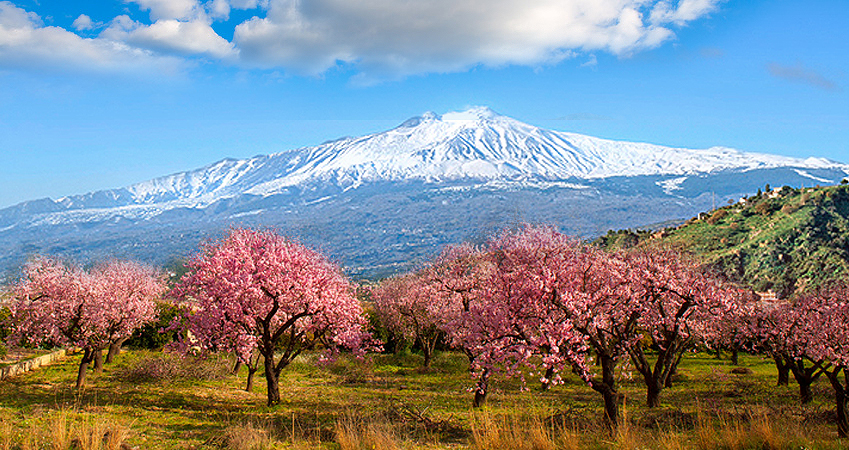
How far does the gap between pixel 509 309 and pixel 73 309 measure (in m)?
15.3

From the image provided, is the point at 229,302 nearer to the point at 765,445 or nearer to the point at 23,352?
the point at 765,445

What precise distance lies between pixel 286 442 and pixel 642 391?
588 inches

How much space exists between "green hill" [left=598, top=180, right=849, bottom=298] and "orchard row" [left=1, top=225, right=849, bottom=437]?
107 ft

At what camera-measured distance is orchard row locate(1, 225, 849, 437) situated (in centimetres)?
1322

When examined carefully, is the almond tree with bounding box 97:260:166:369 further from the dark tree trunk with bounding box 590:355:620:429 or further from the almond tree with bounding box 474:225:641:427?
the dark tree trunk with bounding box 590:355:620:429

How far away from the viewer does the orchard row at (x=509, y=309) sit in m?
13.2

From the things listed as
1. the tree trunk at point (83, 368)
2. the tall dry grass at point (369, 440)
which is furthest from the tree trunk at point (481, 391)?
the tree trunk at point (83, 368)

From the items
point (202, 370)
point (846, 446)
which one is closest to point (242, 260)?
point (202, 370)

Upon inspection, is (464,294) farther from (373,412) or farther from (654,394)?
(654,394)

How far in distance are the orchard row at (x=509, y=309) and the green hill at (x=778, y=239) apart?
1288 inches

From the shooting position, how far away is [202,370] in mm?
22672

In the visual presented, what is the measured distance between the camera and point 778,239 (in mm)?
60969

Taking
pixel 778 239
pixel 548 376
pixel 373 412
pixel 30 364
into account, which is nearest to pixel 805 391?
pixel 548 376

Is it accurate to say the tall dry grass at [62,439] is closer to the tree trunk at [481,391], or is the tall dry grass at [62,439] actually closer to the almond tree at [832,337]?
the tree trunk at [481,391]
